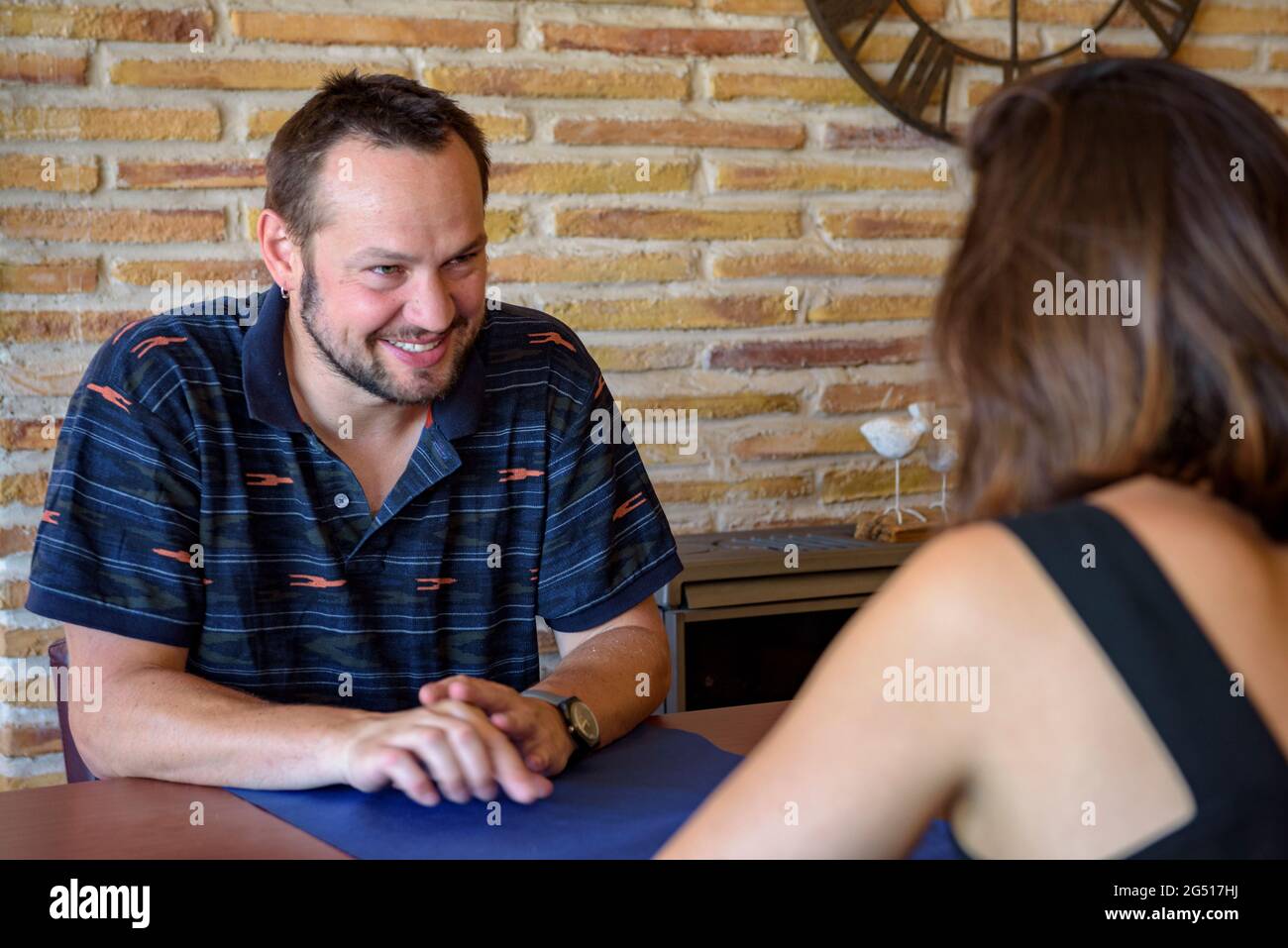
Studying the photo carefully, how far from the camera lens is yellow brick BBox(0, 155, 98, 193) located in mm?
2199

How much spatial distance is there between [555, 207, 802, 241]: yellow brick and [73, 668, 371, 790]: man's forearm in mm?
1313

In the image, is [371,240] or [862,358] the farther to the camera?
[862,358]

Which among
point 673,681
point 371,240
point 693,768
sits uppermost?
point 371,240

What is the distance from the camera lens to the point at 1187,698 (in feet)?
2.47

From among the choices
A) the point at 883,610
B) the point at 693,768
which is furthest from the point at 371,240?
the point at 883,610

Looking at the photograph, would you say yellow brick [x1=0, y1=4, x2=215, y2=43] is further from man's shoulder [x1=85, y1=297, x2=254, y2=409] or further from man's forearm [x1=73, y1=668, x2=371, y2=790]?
man's forearm [x1=73, y1=668, x2=371, y2=790]

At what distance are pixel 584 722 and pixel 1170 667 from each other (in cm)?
80

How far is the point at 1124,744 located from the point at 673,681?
161cm

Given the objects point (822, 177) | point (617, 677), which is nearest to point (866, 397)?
point (822, 177)

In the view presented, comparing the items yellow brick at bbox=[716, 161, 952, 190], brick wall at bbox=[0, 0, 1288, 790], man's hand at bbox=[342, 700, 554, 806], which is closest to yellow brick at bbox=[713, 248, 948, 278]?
brick wall at bbox=[0, 0, 1288, 790]

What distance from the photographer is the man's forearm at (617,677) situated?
154cm

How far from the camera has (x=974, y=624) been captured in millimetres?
775

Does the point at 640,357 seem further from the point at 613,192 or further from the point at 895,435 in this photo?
the point at 895,435
